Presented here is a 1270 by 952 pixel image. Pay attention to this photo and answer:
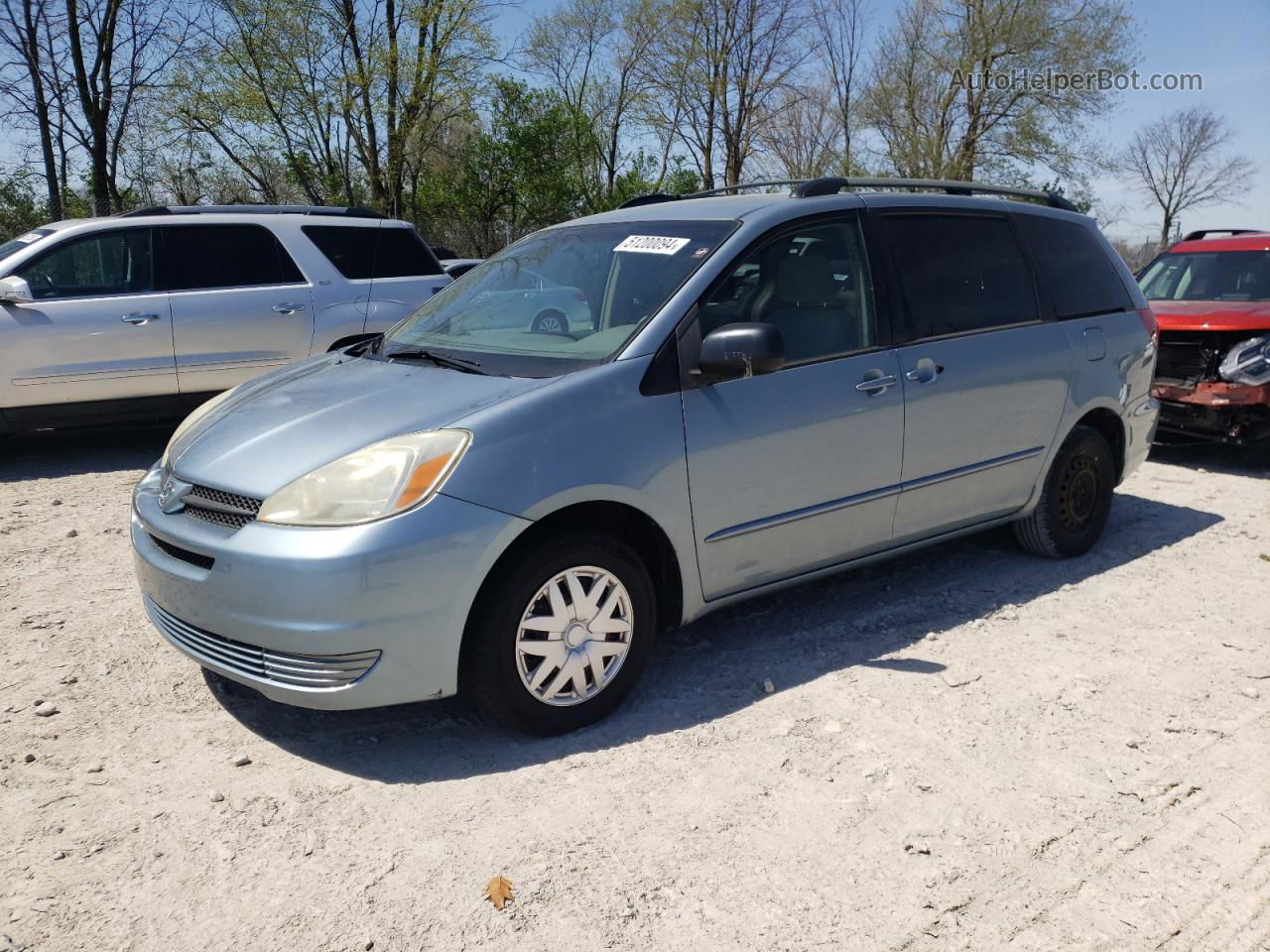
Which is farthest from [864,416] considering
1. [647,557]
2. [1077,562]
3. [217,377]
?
[217,377]

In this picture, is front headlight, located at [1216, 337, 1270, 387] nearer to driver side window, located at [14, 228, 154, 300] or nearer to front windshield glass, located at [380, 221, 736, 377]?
front windshield glass, located at [380, 221, 736, 377]

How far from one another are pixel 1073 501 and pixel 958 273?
1462mm

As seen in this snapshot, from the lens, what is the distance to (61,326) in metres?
7.06

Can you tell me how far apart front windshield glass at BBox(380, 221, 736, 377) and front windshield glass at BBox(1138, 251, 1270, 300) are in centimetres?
605

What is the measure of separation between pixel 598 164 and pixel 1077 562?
96.9 ft

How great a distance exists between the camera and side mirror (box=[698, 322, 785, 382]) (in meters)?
3.46

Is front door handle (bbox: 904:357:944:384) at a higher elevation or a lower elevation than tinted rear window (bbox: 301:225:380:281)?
lower

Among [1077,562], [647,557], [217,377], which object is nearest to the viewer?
[647,557]

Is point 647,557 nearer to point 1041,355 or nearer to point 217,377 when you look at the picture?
point 1041,355

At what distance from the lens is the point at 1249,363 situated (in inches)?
286

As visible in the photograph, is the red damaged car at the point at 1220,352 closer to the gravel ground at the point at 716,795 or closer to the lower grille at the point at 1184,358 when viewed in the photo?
the lower grille at the point at 1184,358

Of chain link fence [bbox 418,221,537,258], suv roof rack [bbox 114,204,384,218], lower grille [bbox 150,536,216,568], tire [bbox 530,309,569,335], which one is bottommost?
lower grille [bbox 150,536,216,568]

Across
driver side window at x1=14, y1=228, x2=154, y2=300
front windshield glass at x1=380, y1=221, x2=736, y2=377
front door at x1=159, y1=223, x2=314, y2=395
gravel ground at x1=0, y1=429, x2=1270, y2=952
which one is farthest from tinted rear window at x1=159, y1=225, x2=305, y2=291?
front windshield glass at x1=380, y1=221, x2=736, y2=377

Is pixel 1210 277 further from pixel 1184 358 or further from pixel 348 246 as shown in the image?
pixel 348 246
